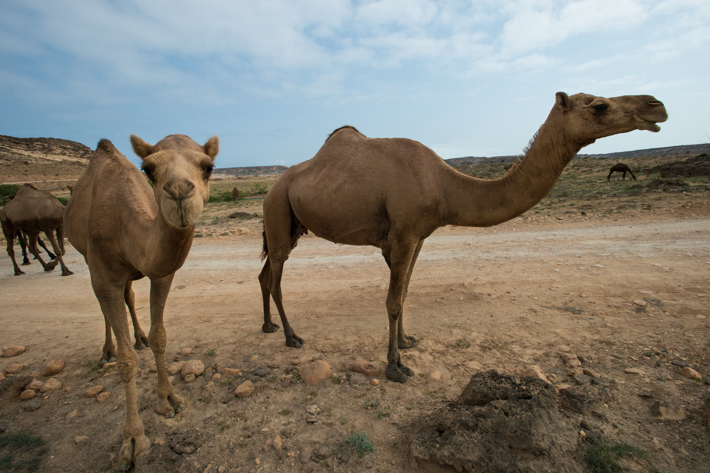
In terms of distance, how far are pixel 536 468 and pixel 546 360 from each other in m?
1.99

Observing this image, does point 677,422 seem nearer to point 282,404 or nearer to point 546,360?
point 546,360

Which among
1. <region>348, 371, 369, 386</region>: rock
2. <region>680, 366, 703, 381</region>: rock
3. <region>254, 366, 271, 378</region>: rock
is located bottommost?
<region>254, 366, 271, 378</region>: rock

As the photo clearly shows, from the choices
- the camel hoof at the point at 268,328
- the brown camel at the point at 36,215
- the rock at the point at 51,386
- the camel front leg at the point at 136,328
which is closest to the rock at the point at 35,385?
the rock at the point at 51,386

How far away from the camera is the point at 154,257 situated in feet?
9.11

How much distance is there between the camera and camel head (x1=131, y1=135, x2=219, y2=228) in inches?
84.8

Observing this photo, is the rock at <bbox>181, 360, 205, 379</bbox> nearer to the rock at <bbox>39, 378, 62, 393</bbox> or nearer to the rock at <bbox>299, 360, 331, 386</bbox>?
the rock at <bbox>299, 360, 331, 386</bbox>

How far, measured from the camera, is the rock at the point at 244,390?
12.6 ft

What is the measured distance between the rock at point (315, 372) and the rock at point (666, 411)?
10.2 feet

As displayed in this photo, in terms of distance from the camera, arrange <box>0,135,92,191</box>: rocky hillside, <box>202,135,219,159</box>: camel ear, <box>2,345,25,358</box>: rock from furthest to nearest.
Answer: <box>0,135,92,191</box>: rocky hillside → <box>2,345,25,358</box>: rock → <box>202,135,219,159</box>: camel ear

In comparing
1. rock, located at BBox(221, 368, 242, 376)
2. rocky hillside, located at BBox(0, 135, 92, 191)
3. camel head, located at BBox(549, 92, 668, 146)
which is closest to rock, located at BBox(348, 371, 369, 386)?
rock, located at BBox(221, 368, 242, 376)

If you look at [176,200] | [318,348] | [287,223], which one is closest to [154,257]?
[176,200]

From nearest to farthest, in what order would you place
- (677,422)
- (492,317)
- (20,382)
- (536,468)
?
(536,468), (677,422), (20,382), (492,317)

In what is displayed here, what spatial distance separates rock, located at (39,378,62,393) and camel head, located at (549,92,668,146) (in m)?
6.22

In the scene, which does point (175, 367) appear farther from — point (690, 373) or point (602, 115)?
point (690, 373)
